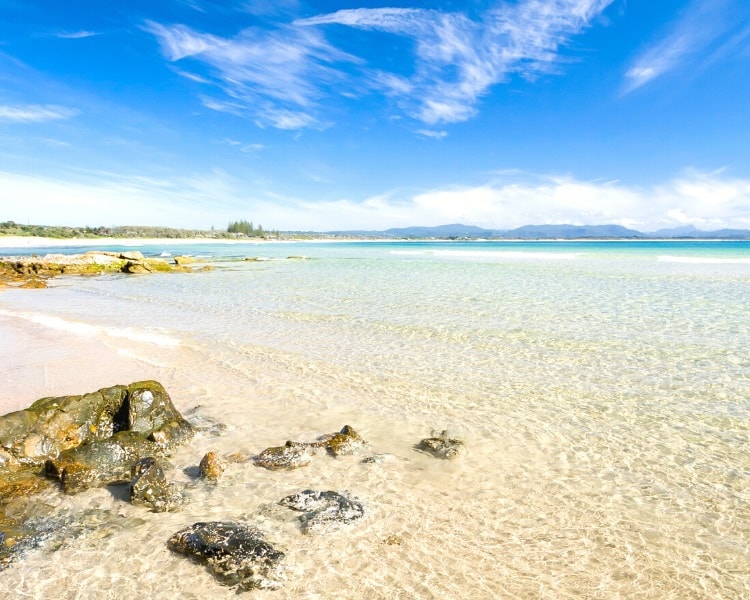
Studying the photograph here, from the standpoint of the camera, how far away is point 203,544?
13.1 feet

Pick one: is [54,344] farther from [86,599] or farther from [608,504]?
[608,504]

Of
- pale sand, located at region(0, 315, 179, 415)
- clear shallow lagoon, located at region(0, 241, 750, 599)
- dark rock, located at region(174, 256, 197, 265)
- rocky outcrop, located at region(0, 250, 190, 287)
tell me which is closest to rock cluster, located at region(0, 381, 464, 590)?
clear shallow lagoon, located at region(0, 241, 750, 599)

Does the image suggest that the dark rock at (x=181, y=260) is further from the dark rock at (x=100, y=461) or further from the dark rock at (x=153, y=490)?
the dark rock at (x=153, y=490)

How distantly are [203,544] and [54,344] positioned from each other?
33.3ft

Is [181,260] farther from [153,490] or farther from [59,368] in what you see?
[153,490]

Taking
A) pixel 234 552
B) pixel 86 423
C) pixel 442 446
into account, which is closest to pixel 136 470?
pixel 86 423

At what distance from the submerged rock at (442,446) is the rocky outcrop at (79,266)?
3596cm

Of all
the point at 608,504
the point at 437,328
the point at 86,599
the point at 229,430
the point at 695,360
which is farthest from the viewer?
the point at 437,328

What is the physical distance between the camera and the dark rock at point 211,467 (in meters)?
5.23

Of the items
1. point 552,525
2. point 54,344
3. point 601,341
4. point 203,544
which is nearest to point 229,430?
point 203,544

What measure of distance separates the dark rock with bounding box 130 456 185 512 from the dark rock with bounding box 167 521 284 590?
1.92 feet

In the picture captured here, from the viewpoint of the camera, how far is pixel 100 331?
13297mm

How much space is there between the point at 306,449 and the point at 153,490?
1874 mm

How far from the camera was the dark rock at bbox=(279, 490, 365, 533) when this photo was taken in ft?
14.4
